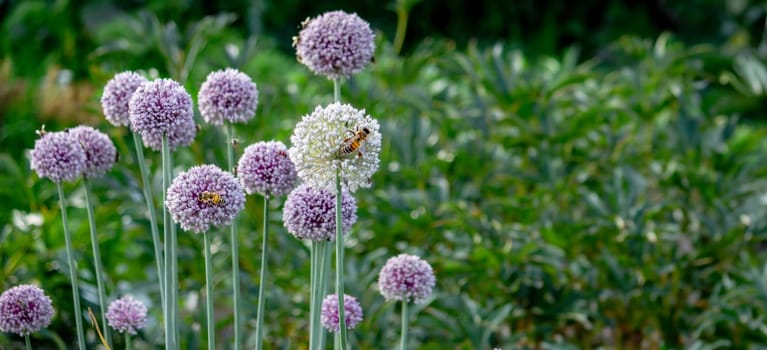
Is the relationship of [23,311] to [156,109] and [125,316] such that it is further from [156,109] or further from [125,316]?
[156,109]

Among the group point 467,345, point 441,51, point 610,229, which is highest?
point 441,51

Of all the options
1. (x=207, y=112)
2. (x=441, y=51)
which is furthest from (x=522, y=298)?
(x=207, y=112)

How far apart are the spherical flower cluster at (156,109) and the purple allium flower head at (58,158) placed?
7.1 inches

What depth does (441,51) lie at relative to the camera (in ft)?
8.78

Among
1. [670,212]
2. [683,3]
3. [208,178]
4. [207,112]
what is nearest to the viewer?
[208,178]

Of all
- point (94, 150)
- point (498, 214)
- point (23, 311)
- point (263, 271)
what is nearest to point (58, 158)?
point (94, 150)

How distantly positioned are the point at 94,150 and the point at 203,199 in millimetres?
322

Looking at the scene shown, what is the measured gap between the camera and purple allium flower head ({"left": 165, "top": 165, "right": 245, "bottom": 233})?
1002 millimetres

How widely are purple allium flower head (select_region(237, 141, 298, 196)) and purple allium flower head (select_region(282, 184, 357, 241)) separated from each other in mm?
32

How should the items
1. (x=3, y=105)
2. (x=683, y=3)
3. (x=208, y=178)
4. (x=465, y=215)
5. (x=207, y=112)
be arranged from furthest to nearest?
(x=683, y=3) → (x=3, y=105) → (x=465, y=215) → (x=207, y=112) → (x=208, y=178)

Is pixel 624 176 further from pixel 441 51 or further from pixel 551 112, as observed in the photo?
pixel 441 51

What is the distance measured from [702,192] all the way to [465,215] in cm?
58

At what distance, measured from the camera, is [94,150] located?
1245mm

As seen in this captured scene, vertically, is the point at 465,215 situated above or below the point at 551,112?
below
